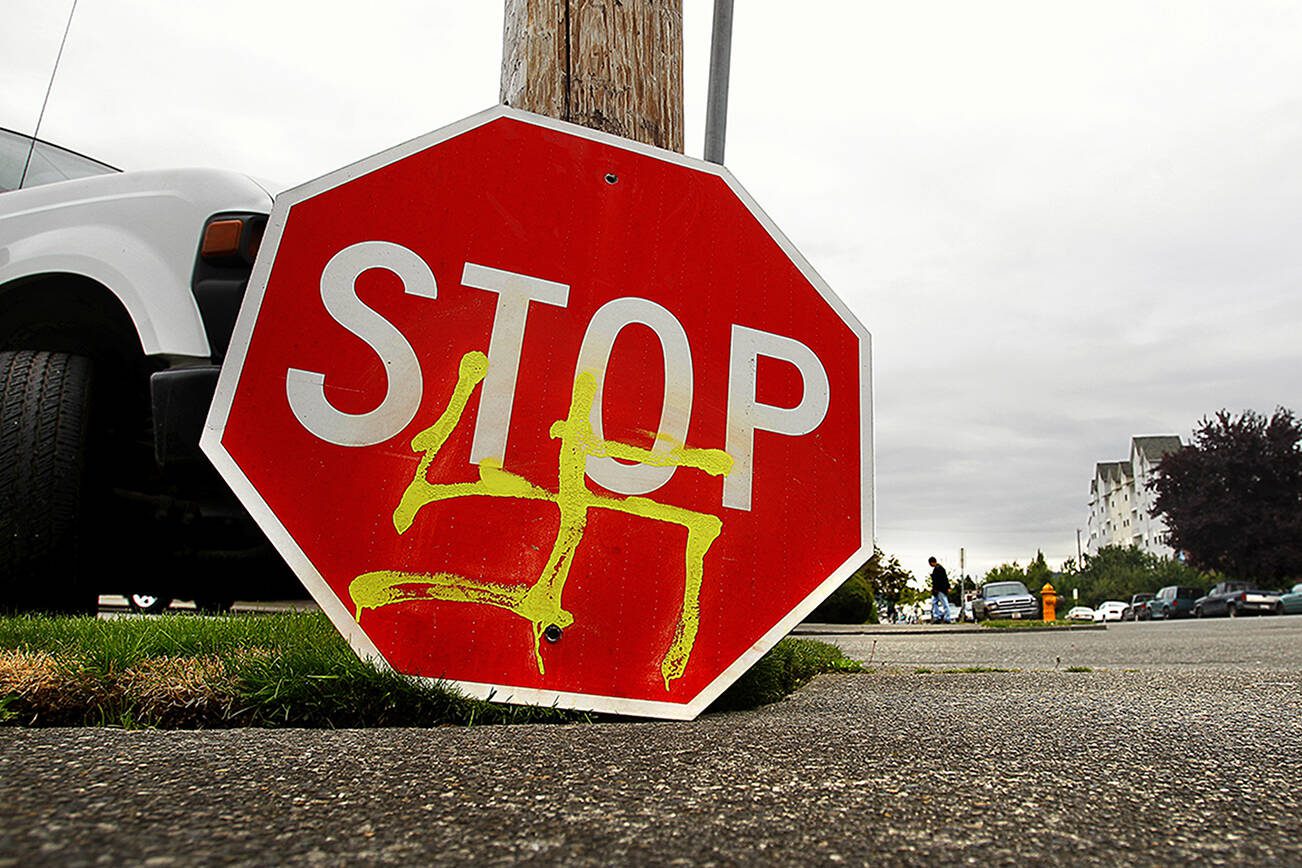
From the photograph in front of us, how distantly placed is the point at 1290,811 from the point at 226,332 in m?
2.88

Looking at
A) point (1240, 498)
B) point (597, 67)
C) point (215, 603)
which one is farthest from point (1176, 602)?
point (597, 67)

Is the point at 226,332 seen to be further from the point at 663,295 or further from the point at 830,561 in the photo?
the point at 830,561

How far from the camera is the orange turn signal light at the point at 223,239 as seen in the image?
301 centimetres

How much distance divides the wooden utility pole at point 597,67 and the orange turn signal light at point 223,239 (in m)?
0.97

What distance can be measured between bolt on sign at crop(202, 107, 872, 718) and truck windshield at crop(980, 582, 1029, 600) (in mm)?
33695

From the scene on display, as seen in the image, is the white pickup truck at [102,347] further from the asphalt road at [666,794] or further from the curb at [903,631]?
the curb at [903,631]

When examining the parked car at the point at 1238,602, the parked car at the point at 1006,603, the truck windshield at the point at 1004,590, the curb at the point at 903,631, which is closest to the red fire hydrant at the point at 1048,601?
the curb at the point at 903,631

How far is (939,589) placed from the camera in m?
22.2

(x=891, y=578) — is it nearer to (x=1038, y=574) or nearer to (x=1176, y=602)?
(x=1176, y=602)

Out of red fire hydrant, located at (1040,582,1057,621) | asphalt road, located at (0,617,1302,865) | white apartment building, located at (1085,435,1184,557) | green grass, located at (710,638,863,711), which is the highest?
white apartment building, located at (1085,435,1184,557)

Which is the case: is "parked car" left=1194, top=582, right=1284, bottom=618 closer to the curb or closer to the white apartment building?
the curb

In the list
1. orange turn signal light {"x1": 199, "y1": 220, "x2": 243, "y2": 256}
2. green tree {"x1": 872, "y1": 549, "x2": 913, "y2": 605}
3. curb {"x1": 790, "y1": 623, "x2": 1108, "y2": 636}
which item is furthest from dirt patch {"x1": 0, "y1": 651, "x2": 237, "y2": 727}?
green tree {"x1": 872, "y1": 549, "x2": 913, "y2": 605}

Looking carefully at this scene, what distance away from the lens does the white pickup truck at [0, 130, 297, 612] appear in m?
2.97

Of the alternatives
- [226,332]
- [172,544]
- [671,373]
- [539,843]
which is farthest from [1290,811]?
[172,544]
